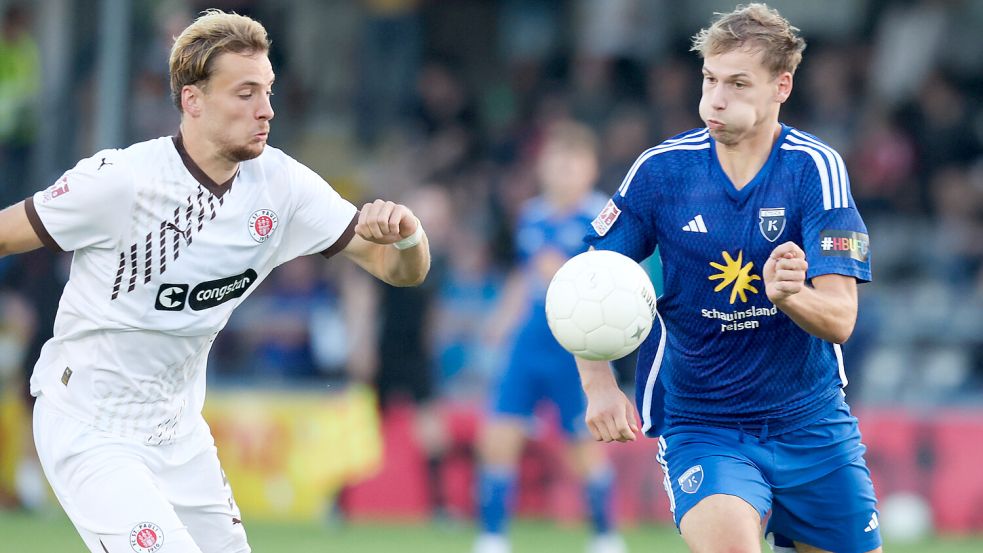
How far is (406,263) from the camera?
526 cm

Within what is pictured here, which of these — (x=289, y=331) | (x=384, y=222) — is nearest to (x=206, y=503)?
(x=384, y=222)

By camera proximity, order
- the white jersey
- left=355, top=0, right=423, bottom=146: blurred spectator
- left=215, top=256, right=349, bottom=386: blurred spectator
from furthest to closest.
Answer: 1. left=355, top=0, right=423, bottom=146: blurred spectator
2. left=215, top=256, right=349, bottom=386: blurred spectator
3. the white jersey

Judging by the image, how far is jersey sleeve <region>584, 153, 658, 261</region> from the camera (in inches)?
203

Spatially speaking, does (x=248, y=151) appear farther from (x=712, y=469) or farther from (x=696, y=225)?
(x=712, y=469)

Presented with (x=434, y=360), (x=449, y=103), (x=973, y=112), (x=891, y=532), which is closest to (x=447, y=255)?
(x=434, y=360)

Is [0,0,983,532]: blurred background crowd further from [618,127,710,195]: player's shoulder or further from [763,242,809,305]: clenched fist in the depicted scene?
[763,242,809,305]: clenched fist

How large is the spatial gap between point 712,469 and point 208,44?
232 centimetres

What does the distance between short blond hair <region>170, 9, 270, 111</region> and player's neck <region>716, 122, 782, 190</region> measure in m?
1.73

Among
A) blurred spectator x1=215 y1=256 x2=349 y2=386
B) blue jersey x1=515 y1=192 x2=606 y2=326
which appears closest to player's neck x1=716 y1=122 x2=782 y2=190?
blue jersey x1=515 y1=192 x2=606 y2=326

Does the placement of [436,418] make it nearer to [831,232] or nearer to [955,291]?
[955,291]

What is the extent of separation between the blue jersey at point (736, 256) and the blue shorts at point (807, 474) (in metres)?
0.06

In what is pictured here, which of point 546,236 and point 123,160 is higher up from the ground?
point 123,160

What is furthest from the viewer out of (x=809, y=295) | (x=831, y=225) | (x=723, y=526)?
(x=831, y=225)

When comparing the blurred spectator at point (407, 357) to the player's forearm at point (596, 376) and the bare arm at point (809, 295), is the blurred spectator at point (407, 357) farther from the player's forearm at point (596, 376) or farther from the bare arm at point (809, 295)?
the bare arm at point (809, 295)
